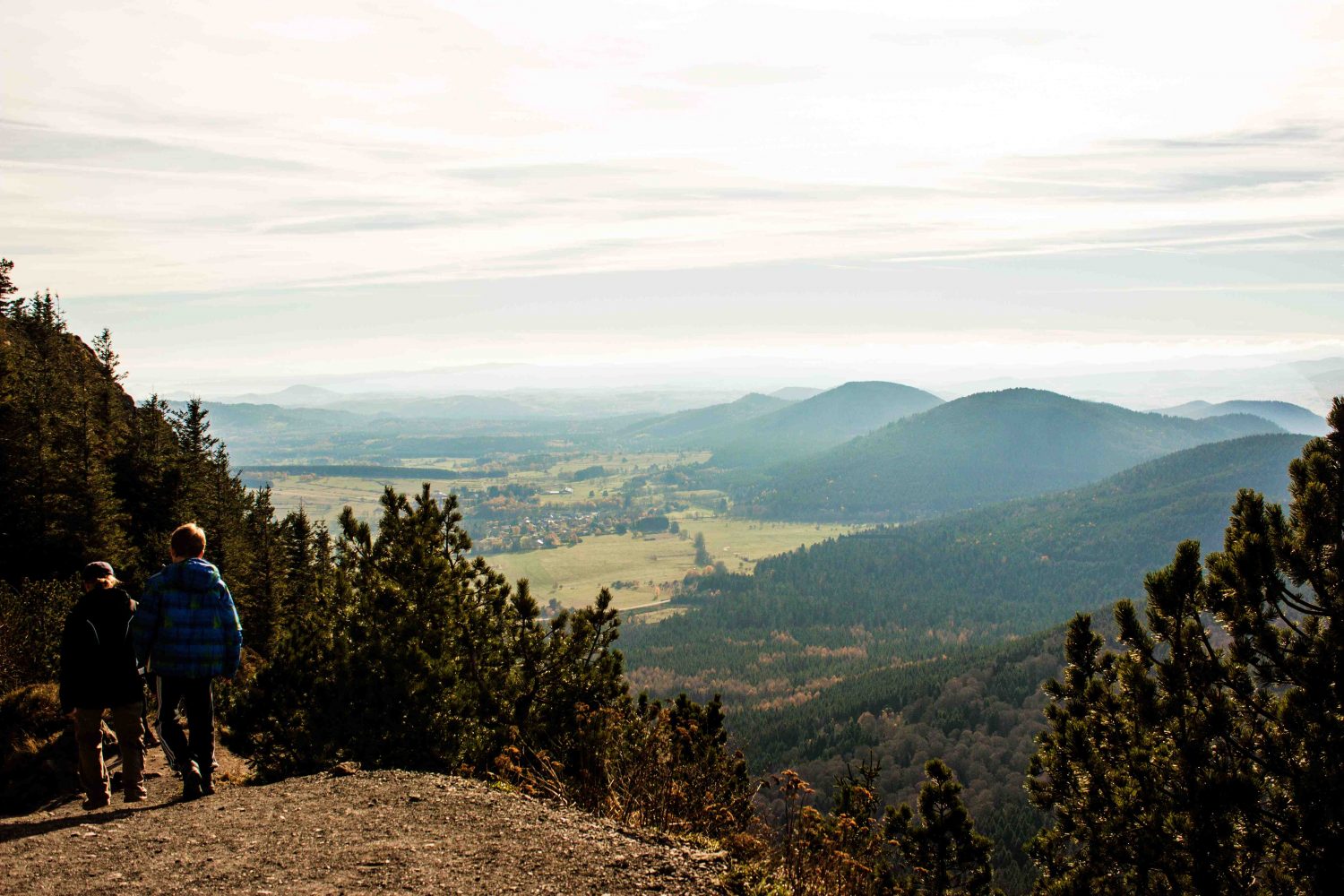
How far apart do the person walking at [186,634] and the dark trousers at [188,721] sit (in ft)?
0.03

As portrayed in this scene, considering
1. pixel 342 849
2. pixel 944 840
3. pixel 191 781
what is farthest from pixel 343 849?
pixel 944 840

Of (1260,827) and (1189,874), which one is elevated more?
(1260,827)

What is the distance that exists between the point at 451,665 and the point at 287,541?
53.5 metres

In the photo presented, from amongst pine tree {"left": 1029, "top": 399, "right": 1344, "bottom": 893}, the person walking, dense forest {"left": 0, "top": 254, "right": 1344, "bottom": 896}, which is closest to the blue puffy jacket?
the person walking

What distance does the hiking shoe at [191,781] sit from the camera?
1029 cm

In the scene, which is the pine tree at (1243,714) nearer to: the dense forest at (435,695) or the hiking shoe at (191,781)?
the dense forest at (435,695)

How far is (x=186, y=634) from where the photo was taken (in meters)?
9.86

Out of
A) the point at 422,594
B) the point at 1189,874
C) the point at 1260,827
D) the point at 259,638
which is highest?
the point at 422,594

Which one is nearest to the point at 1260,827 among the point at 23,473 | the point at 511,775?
the point at 511,775

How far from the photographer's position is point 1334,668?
1023 centimetres

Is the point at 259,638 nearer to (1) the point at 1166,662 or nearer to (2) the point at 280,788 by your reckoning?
(2) the point at 280,788

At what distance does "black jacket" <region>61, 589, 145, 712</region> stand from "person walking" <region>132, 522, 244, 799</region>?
42 cm

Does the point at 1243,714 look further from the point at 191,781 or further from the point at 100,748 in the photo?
the point at 100,748

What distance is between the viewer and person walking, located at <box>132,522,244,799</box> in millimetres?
9820
